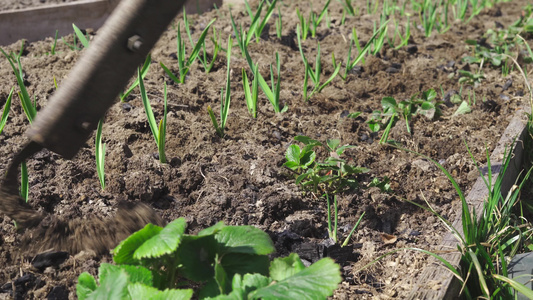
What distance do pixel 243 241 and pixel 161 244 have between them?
0.24 meters

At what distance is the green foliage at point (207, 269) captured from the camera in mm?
1172

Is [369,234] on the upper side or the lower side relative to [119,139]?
lower

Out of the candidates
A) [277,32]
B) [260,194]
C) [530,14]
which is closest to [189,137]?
[260,194]

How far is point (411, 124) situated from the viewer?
273cm

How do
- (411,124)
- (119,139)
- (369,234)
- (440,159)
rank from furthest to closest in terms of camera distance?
1. (411,124)
2. (440,159)
3. (119,139)
4. (369,234)

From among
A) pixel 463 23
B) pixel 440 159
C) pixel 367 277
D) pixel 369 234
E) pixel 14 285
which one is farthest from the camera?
pixel 463 23

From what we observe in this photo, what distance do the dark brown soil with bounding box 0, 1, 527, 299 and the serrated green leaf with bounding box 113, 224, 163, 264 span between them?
0.32 m

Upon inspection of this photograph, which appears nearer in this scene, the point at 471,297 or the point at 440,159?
the point at 471,297

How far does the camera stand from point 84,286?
1298 millimetres

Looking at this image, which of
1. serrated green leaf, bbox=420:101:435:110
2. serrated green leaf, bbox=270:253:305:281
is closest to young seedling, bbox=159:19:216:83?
serrated green leaf, bbox=420:101:435:110

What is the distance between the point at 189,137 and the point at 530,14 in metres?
3.29

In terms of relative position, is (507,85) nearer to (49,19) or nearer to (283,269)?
(283,269)

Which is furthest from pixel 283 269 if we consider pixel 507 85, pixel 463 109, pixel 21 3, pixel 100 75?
pixel 21 3

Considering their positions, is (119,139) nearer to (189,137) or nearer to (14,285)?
(189,137)
